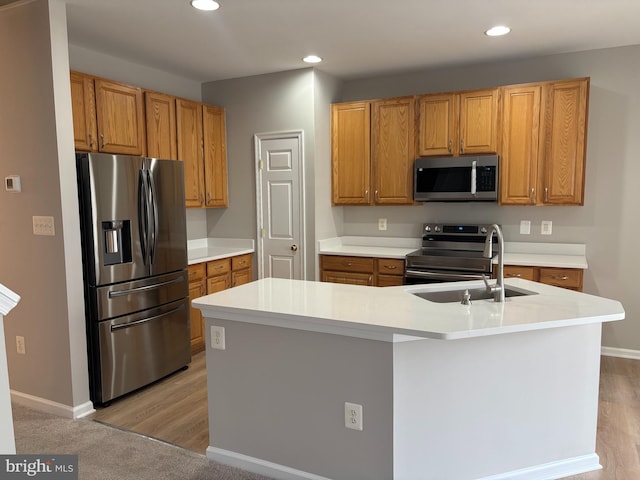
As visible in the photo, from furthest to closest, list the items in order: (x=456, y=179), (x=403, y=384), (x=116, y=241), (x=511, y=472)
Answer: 1. (x=456, y=179)
2. (x=116, y=241)
3. (x=511, y=472)
4. (x=403, y=384)

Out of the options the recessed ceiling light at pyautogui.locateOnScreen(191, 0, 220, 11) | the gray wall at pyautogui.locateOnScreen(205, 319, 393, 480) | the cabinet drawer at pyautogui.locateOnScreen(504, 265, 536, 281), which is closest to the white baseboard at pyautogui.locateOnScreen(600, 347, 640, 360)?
the cabinet drawer at pyautogui.locateOnScreen(504, 265, 536, 281)

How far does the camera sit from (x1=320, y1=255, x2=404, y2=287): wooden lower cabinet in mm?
4242

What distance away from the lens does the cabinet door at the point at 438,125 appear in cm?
417

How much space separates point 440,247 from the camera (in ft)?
14.8

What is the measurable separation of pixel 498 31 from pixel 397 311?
2.49m

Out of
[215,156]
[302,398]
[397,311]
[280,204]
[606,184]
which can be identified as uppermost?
[215,156]

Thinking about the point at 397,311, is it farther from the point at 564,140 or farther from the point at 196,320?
the point at 564,140

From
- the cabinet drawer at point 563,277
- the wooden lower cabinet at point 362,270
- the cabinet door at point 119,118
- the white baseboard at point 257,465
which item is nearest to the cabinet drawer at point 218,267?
the wooden lower cabinet at point 362,270

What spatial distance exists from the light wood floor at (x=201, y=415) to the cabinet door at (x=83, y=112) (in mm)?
1901

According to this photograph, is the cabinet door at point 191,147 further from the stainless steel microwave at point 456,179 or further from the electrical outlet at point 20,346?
the stainless steel microwave at point 456,179

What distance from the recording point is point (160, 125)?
4066 mm

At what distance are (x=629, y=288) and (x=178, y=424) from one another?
150 inches

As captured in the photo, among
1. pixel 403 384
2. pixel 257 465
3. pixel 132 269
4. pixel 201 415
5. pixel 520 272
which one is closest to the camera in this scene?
pixel 403 384

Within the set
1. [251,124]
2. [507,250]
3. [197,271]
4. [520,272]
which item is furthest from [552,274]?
[251,124]
